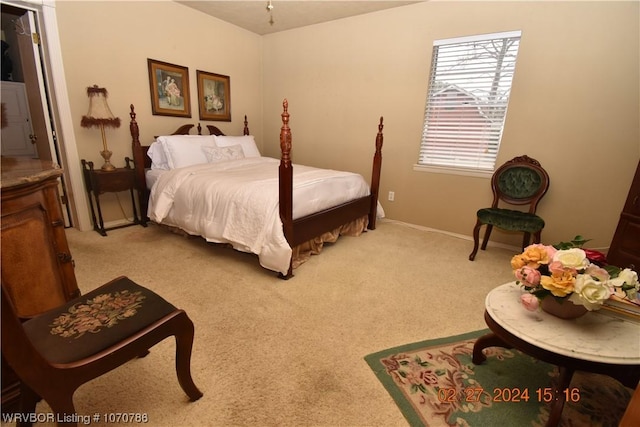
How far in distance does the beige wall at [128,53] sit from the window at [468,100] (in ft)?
9.64

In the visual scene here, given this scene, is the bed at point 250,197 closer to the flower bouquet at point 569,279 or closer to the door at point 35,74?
the door at point 35,74

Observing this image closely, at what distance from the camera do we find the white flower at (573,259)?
3.75 ft

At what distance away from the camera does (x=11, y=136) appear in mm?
3506

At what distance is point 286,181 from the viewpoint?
2.18 meters

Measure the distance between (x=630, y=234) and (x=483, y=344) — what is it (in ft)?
5.00

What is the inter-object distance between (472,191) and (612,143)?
1.21m

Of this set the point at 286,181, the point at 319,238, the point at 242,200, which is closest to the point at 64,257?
the point at 242,200

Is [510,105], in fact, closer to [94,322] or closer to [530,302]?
[530,302]

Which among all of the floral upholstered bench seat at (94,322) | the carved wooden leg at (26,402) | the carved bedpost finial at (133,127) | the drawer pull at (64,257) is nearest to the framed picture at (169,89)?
the carved bedpost finial at (133,127)

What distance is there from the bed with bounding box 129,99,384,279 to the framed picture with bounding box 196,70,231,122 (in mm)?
388

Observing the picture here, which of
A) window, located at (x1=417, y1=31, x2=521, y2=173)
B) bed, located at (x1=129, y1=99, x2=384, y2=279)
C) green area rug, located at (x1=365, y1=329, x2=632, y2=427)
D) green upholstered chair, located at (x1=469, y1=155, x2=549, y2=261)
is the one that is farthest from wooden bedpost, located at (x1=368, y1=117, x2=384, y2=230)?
green area rug, located at (x1=365, y1=329, x2=632, y2=427)

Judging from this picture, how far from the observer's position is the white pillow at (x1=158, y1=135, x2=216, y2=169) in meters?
3.29

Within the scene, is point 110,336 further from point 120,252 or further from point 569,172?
point 569,172

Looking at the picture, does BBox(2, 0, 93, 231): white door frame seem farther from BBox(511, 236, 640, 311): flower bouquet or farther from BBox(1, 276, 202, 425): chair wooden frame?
BBox(511, 236, 640, 311): flower bouquet
